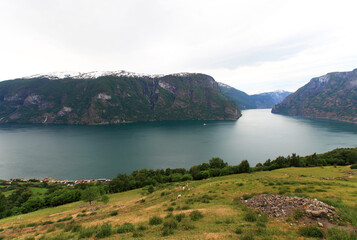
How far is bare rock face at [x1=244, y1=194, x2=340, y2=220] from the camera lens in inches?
416

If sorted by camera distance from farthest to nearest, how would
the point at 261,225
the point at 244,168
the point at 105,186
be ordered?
the point at 244,168 → the point at 105,186 → the point at 261,225

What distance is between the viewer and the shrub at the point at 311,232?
8.83 metres

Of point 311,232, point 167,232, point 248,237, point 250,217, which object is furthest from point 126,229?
point 311,232

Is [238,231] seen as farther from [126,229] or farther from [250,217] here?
[126,229]

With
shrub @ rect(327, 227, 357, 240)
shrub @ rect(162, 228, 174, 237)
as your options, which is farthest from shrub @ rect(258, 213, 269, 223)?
shrub @ rect(162, 228, 174, 237)

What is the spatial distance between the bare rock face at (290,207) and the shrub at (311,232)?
75.0 inches

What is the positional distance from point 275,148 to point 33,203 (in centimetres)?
11690

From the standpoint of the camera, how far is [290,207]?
12500mm

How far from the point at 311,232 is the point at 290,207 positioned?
12.4ft

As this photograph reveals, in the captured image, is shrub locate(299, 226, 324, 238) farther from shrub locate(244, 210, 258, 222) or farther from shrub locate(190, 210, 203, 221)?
shrub locate(190, 210, 203, 221)

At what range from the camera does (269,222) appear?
11336 mm

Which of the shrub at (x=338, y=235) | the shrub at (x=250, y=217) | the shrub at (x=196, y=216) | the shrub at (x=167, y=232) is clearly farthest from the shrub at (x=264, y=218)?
the shrub at (x=167, y=232)

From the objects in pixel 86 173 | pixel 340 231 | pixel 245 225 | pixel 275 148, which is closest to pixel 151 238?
pixel 245 225

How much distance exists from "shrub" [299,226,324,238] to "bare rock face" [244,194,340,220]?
191cm
